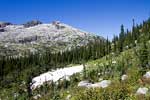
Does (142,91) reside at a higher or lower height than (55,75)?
higher

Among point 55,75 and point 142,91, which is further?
point 55,75

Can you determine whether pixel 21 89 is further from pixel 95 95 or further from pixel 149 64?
pixel 95 95

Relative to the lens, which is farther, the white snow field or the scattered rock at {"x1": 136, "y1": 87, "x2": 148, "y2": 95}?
the white snow field

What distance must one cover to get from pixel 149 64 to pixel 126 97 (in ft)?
209

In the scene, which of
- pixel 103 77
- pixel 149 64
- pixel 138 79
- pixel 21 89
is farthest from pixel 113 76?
pixel 21 89

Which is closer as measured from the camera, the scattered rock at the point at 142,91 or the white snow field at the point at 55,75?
the scattered rock at the point at 142,91

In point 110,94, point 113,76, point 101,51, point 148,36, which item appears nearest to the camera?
point 110,94

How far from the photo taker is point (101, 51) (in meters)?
199

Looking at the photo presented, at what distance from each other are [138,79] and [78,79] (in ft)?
168

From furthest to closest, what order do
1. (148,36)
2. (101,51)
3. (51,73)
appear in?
(101,51) → (51,73) → (148,36)

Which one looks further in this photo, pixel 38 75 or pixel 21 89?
pixel 38 75

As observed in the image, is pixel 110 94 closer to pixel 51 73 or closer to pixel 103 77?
pixel 103 77

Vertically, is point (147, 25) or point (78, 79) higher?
point (147, 25)

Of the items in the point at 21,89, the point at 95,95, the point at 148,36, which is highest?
the point at 148,36
